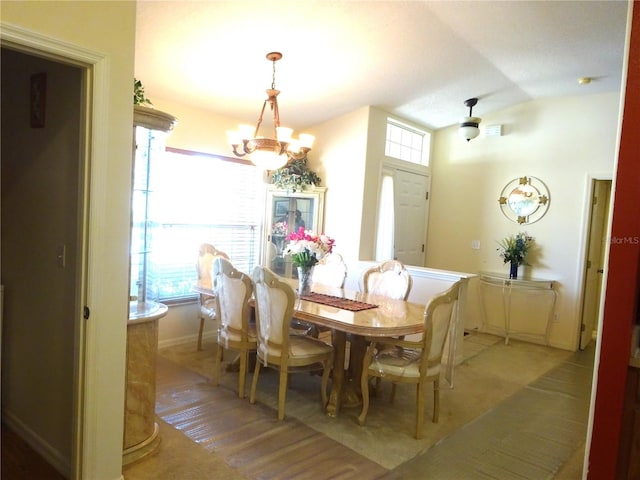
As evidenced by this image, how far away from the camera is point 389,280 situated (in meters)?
3.92

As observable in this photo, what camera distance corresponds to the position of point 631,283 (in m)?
1.92

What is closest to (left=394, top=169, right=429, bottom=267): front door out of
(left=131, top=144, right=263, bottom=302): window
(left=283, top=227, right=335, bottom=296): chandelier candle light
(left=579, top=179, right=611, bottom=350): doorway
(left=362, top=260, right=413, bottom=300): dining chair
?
(left=362, top=260, right=413, bottom=300): dining chair

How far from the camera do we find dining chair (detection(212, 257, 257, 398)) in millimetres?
3213

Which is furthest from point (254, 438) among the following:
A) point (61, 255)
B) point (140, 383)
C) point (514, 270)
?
point (514, 270)

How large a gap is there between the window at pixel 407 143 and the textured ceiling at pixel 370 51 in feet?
1.66

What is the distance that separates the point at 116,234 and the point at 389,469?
193 cm

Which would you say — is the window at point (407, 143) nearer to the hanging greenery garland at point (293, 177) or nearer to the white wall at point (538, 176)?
Answer: the white wall at point (538, 176)

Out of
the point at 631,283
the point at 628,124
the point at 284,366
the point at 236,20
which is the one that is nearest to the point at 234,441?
the point at 284,366

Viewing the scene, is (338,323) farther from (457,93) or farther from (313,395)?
(457,93)

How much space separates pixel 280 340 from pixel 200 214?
7.39ft

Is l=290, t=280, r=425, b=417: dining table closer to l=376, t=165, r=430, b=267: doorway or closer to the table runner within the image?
the table runner

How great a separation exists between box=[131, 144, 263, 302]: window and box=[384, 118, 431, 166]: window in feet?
5.81

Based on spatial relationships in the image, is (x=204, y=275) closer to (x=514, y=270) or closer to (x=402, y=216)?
(x=402, y=216)

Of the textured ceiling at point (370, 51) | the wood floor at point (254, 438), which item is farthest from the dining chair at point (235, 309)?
the textured ceiling at point (370, 51)
